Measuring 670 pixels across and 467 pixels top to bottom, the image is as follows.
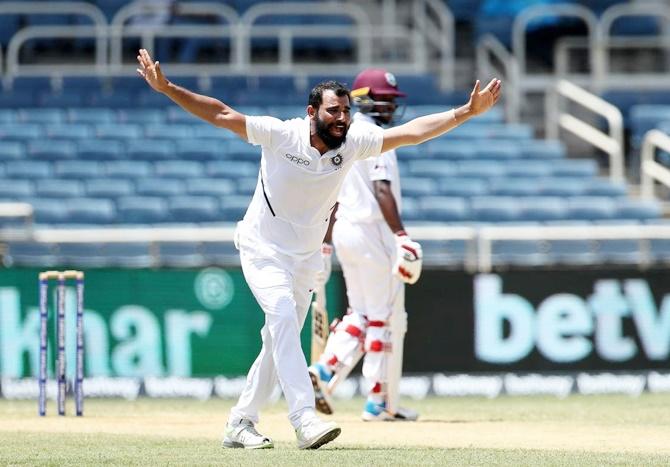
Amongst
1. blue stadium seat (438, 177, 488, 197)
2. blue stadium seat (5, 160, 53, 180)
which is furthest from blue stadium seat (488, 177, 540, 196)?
blue stadium seat (5, 160, 53, 180)

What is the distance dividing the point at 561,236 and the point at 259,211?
6.01m

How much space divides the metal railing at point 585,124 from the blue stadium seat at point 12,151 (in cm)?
621

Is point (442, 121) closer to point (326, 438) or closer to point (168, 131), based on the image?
point (326, 438)

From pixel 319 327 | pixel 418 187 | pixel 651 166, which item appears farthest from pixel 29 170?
pixel 651 166

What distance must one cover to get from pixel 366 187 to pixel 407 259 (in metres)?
0.88

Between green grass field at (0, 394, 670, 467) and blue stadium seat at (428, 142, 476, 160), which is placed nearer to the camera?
green grass field at (0, 394, 670, 467)

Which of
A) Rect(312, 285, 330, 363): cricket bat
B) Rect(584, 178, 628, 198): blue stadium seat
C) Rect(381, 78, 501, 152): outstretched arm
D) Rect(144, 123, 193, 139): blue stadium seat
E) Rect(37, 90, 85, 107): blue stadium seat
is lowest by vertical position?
Rect(312, 285, 330, 363): cricket bat

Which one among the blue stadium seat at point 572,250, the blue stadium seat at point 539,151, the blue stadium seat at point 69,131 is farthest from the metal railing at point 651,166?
the blue stadium seat at point 69,131

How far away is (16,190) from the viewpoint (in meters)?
15.9

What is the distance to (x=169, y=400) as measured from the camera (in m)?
12.7

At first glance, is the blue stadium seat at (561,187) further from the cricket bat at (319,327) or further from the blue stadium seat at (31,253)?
the cricket bat at (319,327)

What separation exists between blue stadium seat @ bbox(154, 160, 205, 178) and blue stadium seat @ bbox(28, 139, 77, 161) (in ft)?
3.37

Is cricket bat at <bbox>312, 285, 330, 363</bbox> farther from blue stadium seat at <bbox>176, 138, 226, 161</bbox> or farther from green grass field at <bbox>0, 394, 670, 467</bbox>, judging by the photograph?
blue stadium seat at <bbox>176, 138, 226, 161</bbox>

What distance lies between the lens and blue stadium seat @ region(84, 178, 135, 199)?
623 inches
